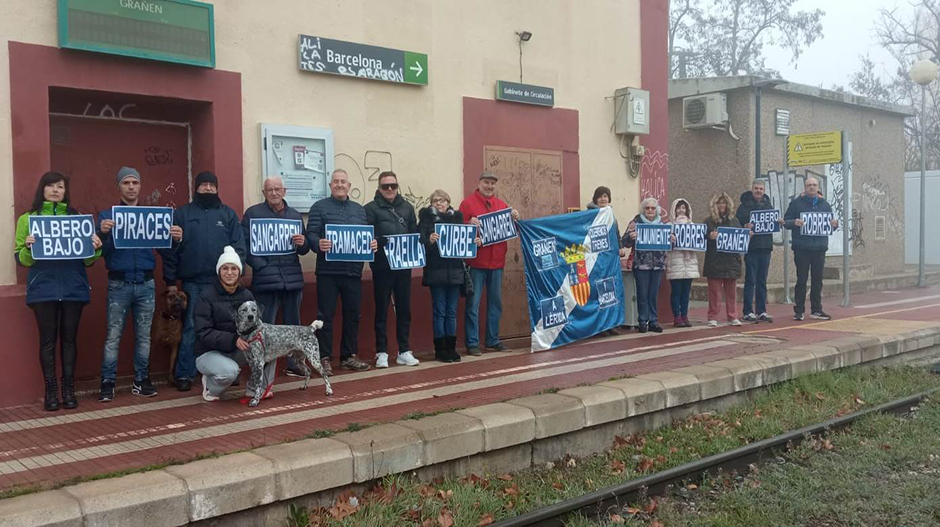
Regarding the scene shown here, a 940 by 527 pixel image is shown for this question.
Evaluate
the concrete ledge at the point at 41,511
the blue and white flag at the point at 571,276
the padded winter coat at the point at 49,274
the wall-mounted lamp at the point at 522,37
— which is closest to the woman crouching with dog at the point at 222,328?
the padded winter coat at the point at 49,274

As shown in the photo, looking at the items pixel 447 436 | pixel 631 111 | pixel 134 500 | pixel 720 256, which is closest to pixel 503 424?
pixel 447 436

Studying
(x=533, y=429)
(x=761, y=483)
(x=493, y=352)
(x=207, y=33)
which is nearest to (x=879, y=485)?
(x=761, y=483)

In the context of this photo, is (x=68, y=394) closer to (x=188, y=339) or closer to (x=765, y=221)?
(x=188, y=339)

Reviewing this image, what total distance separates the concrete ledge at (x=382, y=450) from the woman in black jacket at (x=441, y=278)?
11.8ft

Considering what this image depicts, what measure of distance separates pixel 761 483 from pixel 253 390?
4.40m

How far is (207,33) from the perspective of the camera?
27.2ft

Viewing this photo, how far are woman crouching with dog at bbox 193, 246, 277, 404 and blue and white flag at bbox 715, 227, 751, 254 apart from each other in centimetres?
775

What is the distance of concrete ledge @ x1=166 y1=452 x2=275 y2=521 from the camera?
4.71 m

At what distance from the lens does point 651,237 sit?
11.6 m

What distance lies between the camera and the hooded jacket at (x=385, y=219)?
905 cm

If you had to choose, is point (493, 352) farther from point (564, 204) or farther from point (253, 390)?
point (253, 390)

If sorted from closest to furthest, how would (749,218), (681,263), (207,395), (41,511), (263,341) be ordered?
(41,511), (263,341), (207,395), (681,263), (749,218)

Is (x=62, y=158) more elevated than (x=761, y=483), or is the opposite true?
(x=62, y=158)

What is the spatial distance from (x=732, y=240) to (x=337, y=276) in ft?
21.9
